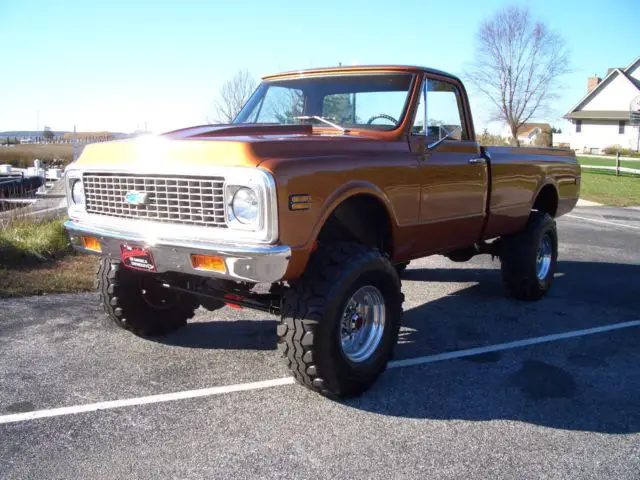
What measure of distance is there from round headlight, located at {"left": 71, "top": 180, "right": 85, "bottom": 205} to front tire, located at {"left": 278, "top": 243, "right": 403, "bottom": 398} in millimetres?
1689

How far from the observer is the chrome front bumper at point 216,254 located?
129 inches

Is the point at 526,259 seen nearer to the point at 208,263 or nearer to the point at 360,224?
the point at 360,224

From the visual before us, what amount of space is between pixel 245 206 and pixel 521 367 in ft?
7.74

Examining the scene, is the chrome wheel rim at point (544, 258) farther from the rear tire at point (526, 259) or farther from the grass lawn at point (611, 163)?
the grass lawn at point (611, 163)

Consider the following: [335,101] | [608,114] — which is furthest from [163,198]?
[608,114]

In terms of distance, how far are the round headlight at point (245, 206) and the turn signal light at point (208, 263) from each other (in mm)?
254

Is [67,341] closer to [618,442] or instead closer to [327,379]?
[327,379]

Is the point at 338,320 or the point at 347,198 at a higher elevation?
the point at 347,198

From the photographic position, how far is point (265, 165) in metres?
3.28

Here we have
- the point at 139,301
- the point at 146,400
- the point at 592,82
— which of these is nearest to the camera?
the point at 146,400

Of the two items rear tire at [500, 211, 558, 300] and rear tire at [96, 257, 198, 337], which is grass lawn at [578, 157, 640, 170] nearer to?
rear tire at [500, 211, 558, 300]

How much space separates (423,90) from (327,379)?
2420 mm

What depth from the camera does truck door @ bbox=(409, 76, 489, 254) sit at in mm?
4621

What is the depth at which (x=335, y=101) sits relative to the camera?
4.98 m
